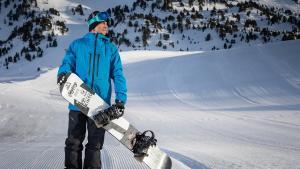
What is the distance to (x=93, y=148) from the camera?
3984 mm

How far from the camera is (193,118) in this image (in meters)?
13.1

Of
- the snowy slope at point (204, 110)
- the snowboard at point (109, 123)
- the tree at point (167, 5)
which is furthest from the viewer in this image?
the tree at point (167, 5)

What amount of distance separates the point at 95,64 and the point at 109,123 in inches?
28.0

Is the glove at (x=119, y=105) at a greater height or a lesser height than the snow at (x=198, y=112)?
greater

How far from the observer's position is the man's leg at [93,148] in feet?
13.0

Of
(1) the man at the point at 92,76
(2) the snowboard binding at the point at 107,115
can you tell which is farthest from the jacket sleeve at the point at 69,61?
(2) the snowboard binding at the point at 107,115

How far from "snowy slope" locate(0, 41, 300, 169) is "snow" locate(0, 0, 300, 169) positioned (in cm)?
2

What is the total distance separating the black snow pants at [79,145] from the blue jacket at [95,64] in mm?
194

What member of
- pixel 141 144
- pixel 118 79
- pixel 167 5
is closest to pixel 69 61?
pixel 118 79

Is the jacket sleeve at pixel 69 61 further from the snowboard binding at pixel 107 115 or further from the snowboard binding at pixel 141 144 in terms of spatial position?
the snowboard binding at pixel 141 144

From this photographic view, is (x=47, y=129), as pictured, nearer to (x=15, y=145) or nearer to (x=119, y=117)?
(x=15, y=145)

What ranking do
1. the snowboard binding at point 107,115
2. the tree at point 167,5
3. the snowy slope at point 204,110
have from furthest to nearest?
1. the tree at point 167,5
2. the snowy slope at point 204,110
3. the snowboard binding at point 107,115

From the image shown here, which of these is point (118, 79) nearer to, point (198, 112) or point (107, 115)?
point (107, 115)

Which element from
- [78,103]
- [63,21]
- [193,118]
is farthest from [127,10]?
[78,103]
